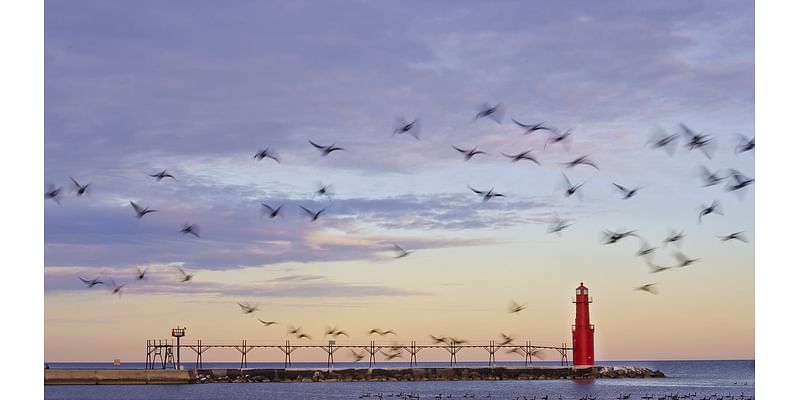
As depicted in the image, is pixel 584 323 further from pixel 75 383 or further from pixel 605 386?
pixel 75 383

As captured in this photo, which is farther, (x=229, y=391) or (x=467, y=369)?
(x=467, y=369)

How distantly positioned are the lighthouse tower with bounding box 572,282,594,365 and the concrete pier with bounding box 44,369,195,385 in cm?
3467

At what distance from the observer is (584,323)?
94.1 m

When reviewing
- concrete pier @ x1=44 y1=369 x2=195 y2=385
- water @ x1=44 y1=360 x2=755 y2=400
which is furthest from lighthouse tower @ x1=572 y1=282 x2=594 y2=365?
A: concrete pier @ x1=44 y1=369 x2=195 y2=385

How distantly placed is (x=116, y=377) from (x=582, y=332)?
41775mm

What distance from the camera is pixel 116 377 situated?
100000 mm

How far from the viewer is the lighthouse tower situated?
301 ft

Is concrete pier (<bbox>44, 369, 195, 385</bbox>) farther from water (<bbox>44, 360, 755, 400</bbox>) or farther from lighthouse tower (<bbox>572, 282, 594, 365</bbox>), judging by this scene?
lighthouse tower (<bbox>572, 282, 594, 365</bbox>)

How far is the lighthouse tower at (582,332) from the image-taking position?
301ft
